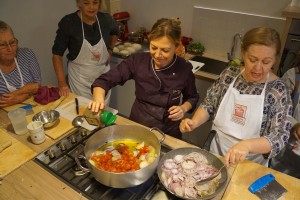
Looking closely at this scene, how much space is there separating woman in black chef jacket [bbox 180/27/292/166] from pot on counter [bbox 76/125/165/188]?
8.6 inches

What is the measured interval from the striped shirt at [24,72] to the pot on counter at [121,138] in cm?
86

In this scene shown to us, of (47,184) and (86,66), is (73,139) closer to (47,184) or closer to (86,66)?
(47,184)

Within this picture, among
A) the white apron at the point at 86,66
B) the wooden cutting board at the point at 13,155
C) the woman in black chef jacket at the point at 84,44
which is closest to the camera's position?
the wooden cutting board at the point at 13,155

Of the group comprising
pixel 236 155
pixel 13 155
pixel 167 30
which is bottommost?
pixel 13 155

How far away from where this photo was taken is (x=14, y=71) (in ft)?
5.29

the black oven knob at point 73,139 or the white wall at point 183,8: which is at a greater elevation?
the white wall at point 183,8

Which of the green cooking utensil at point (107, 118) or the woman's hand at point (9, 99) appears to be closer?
the green cooking utensil at point (107, 118)

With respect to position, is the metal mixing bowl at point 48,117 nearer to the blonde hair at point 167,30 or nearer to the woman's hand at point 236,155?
the blonde hair at point 167,30

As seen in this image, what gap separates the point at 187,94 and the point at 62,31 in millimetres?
1063

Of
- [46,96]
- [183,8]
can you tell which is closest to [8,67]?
[46,96]

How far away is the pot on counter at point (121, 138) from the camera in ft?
2.84

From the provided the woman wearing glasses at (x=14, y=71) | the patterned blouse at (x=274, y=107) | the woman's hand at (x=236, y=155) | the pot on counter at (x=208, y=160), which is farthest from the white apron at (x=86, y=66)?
the woman's hand at (x=236, y=155)

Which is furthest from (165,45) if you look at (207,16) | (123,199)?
(207,16)

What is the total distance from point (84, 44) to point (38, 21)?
2.48 feet
